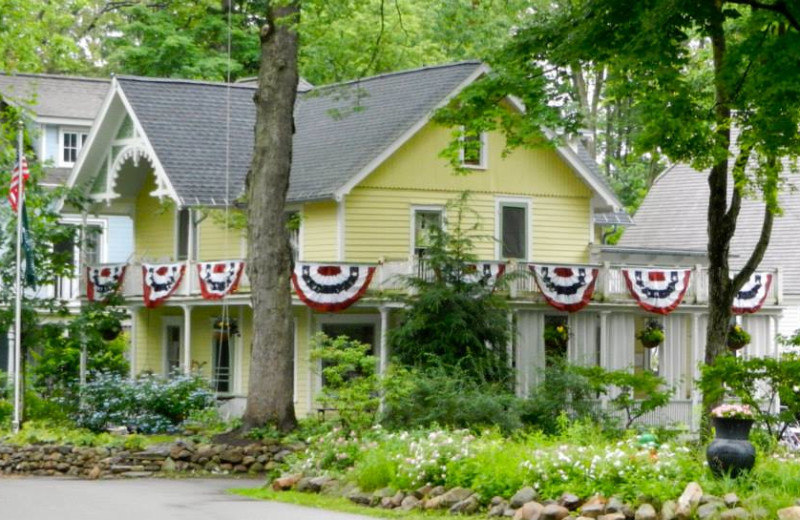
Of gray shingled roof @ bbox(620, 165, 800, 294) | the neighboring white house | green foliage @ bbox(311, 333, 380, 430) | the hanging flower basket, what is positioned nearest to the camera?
green foliage @ bbox(311, 333, 380, 430)

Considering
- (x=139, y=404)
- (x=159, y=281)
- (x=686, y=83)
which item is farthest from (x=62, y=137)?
(x=686, y=83)

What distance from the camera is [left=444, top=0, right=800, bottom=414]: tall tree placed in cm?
2684

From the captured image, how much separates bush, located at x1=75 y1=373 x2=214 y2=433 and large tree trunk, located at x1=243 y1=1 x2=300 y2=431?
18.3 feet

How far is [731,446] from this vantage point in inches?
758

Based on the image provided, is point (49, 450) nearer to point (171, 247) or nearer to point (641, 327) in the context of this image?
point (171, 247)

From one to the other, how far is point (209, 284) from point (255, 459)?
34.2ft

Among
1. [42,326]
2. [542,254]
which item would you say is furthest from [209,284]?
[542,254]

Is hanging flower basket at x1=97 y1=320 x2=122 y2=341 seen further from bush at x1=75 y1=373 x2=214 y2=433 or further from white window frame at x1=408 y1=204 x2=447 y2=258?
white window frame at x1=408 y1=204 x2=447 y2=258

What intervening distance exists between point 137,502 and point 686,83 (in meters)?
11.9

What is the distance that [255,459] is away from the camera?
29625 mm

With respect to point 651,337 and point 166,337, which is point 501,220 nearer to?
point 651,337

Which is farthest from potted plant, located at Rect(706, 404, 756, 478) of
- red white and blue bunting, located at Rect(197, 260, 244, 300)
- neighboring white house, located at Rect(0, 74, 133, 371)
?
neighboring white house, located at Rect(0, 74, 133, 371)

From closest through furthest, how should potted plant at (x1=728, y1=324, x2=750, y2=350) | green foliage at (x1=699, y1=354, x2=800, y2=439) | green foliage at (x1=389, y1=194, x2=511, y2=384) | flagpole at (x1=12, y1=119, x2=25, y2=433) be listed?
green foliage at (x1=699, y1=354, x2=800, y2=439)
flagpole at (x1=12, y1=119, x2=25, y2=433)
green foliage at (x1=389, y1=194, x2=511, y2=384)
potted plant at (x1=728, y1=324, x2=750, y2=350)

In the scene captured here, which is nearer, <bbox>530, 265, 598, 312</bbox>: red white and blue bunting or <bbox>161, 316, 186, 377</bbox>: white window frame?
<bbox>530, 265, 598, 312</bbox>: red white and blue bunting
